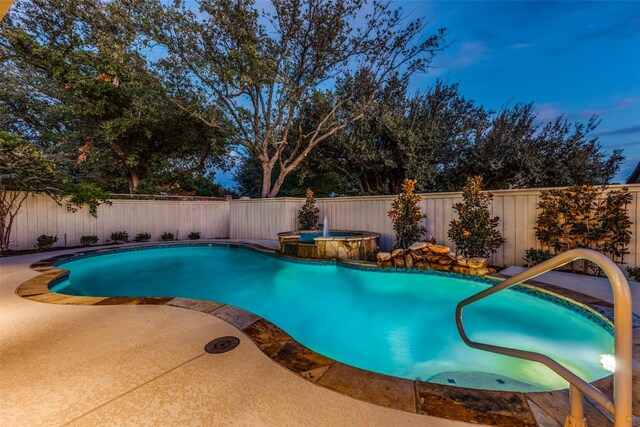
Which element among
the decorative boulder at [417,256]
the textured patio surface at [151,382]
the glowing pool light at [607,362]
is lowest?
the glowing pool light at [607,362]

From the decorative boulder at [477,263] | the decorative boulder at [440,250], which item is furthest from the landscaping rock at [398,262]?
the decorative boulder at [477,263]

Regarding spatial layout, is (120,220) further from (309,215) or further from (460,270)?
(460,270)

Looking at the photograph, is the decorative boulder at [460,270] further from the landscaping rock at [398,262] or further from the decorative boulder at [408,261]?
the landscaping rock at [398,262]

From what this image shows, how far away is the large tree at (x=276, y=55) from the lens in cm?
827

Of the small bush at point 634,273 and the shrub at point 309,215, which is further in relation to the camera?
the shrub at point 309,215

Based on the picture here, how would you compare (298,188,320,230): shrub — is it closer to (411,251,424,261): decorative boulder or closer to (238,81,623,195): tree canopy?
(238,81,623,195): tree canopy

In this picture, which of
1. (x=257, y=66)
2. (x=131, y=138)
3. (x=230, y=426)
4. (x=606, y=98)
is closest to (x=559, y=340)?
(x=230, y=426)

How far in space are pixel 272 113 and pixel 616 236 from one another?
32.9ft

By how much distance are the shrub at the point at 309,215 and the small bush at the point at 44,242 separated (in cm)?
687

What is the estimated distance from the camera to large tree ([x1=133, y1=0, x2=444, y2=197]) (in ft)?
27.1

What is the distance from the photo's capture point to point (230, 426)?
4.29ft

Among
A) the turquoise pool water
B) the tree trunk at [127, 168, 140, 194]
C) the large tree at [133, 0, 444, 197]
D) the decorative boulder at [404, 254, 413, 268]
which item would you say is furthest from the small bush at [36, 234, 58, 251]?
the decorative boulder at [404, 254, 413, 268]

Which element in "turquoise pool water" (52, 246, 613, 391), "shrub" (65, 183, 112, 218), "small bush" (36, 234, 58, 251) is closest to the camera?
"turquoise pool water" (52, 246, 613, 391)

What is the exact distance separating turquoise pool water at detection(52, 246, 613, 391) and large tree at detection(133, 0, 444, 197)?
546cm
